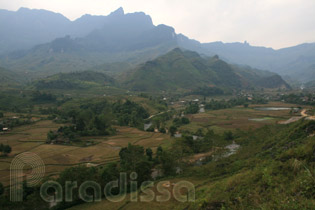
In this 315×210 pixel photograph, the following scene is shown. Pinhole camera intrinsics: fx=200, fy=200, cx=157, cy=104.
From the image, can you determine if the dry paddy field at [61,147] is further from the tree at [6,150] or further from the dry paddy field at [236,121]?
the dry paddy field at [236,121]

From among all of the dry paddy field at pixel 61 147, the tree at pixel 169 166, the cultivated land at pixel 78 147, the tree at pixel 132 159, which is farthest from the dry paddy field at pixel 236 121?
the tree at pixel 132 159

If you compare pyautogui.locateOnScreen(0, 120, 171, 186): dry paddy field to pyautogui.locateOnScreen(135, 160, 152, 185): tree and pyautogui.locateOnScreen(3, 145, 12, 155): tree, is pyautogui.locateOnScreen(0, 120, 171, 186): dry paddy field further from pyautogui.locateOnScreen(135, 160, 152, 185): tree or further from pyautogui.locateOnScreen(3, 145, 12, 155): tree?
pyautogui.locateOnScreen(135, 160, 152, 185): tree

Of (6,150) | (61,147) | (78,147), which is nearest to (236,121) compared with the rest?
(78,147)

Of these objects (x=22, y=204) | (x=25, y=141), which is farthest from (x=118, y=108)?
(x=22, y=204)

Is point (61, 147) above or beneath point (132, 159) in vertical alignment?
beneath

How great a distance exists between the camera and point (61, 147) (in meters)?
58.9

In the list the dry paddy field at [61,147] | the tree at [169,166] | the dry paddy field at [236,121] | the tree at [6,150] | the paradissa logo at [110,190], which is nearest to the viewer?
the paradissa logo at [110,190]

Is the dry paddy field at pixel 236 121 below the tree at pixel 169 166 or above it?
above

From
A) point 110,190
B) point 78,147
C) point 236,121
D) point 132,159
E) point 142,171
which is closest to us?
point 110,190

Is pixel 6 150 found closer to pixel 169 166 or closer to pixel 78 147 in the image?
pixel 78 147

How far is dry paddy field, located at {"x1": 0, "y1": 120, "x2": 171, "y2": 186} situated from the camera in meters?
47.0

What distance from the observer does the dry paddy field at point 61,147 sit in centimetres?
4698

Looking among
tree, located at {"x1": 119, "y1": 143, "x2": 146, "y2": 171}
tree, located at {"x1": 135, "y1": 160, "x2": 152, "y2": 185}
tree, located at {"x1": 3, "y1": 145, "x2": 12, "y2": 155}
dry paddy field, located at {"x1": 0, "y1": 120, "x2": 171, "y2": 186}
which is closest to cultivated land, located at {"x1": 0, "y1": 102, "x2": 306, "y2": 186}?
dry paddy field, located at {"x1": 0, "y1": 120, "x2": 171, "y2": 186}

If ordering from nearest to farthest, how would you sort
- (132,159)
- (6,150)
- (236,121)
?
1. (132,159)
2. (6,150)
3. (236,121)
